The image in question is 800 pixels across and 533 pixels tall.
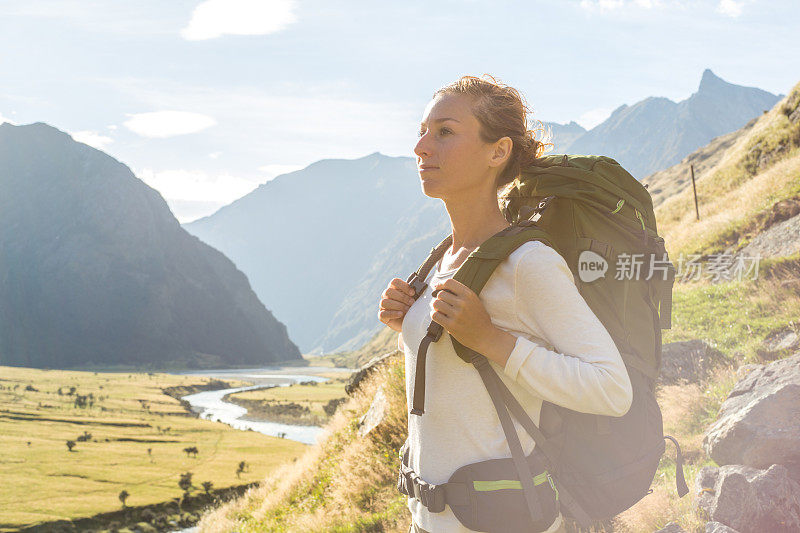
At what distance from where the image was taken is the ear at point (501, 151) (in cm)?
222

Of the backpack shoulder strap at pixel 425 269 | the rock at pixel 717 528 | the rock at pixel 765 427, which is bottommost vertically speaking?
the rock at pixel 717 528

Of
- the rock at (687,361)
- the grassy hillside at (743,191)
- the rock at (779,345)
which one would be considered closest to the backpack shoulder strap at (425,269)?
the rock at (687,361)

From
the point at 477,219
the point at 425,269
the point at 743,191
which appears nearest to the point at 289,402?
the point at 743,191

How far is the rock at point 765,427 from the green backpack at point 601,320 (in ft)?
10.1

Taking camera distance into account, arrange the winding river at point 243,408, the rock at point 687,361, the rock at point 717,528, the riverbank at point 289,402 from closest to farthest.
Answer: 1. the rock at point 717,528
2. the rock at point 687,361
3. the winding river at point 243,408
4. the riverbank at point 289,402

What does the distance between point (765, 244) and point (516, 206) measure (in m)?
17.1

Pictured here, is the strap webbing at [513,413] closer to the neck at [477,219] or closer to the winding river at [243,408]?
the neck at [477,219]

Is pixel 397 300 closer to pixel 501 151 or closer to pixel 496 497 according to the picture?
pixel 501 151

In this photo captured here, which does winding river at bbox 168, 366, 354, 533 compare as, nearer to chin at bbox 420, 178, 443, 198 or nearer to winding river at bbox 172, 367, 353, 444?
winding river at bbox 172, 367, 353, 444

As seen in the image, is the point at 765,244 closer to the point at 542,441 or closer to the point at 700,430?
the point at 700,430

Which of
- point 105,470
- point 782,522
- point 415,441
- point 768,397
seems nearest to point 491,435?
point 415,441

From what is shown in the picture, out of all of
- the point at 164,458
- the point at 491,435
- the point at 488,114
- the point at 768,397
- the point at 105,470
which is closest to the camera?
the point at 491,435

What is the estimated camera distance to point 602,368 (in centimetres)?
184

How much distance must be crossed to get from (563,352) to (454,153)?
848 mm
